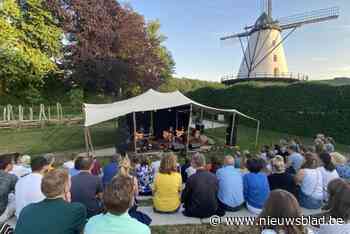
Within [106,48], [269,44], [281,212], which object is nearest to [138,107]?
[281,212]

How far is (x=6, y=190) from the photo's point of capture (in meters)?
3.42

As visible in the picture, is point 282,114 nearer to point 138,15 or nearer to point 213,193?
point 213,193

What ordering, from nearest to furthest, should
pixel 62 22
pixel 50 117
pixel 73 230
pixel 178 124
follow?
pixel 73 230, pixel 178 124, pixel 50 117, pixel 62 22

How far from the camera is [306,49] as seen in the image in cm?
2300

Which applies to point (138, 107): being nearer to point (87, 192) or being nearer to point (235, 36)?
point (87, 192)

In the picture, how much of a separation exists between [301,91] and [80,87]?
15806 millimetres

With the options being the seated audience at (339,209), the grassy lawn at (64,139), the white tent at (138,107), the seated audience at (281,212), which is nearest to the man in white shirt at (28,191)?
the seated audience at (281,212)

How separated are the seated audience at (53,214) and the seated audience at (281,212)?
1.34 meters

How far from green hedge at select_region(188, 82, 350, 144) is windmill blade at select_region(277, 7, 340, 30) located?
33.5 feet

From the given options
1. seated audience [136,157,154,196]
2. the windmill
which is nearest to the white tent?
seated audience [136,157,154,196]

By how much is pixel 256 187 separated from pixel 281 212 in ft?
6.92

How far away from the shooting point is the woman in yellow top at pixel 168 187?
3727 mm

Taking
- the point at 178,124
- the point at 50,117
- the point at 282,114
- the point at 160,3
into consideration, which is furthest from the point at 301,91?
the point at 50,117

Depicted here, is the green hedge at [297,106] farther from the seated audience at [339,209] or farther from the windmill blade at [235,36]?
the seated audience at [339,209]
